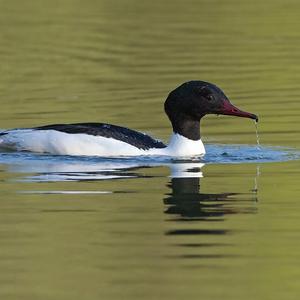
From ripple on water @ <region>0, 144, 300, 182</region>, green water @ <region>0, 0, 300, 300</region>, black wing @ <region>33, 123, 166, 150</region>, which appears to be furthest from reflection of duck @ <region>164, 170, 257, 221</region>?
black wing @ <region>33, 123, 166, 150</region>

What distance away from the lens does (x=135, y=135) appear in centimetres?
1638

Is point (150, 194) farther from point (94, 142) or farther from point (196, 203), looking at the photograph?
point (94, 142)

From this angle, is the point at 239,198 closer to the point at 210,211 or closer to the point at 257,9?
the point at 210,211

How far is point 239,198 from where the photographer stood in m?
13.7

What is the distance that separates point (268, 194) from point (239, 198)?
34 centimetres

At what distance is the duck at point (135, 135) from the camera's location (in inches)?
643

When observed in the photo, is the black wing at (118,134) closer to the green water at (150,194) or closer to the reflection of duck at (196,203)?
the green water at (150,194)

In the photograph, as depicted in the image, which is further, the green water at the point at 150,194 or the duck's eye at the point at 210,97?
the duck's eye at the point at 210,97

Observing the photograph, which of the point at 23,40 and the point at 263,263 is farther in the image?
the point at 23,40

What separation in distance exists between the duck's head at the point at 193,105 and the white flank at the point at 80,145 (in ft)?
0.50

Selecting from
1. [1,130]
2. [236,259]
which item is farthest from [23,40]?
[236,259]

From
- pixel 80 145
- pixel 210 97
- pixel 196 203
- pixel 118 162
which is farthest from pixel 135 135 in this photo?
pixel 196 203

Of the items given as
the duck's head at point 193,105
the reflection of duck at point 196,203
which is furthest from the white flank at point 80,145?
the reflection of duck at point 196,203

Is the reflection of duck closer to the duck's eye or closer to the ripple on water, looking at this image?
the ripple on water
